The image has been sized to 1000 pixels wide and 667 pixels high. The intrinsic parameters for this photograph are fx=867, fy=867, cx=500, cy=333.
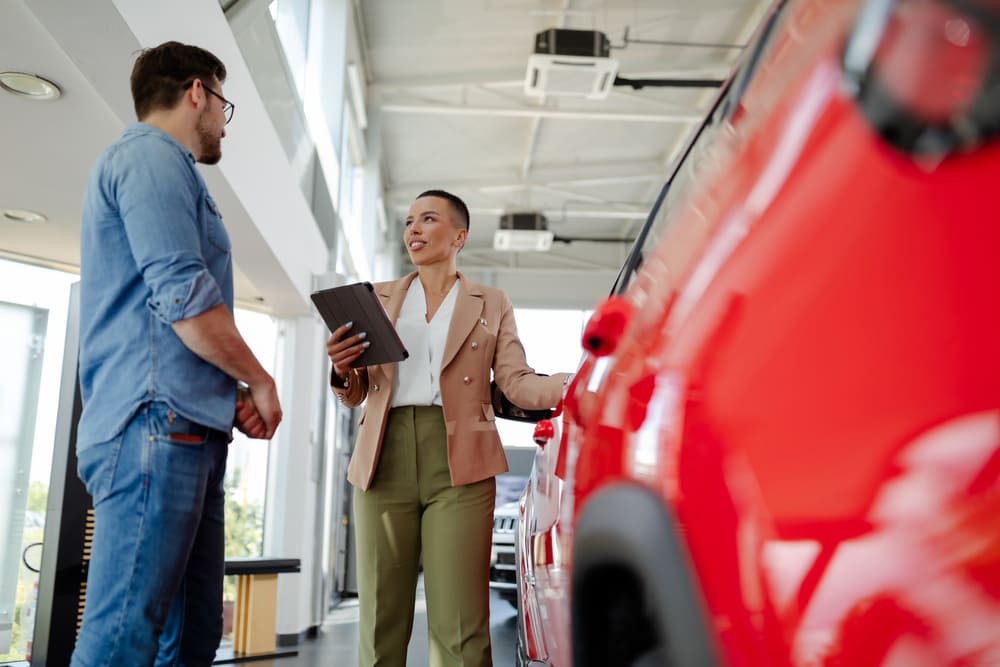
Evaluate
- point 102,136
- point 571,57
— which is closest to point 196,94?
point 102,136

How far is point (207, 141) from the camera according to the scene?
68.7 inches

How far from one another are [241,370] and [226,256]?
28cm

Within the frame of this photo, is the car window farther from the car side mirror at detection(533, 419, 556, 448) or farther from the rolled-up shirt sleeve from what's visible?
the rolled-up shirt sleeve

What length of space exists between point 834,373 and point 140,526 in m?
1.14

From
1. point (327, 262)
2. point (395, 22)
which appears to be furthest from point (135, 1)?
point (395, 22)

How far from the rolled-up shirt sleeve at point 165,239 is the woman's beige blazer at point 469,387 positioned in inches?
32.8

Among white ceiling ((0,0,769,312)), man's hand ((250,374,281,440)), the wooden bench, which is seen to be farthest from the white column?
man's hand ((250,374,281,440))

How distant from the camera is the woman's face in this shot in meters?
2.50

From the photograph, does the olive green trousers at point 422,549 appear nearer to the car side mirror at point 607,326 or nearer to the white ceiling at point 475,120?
the car side mirror at point 607,326

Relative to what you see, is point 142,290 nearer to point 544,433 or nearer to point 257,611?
point 544,433

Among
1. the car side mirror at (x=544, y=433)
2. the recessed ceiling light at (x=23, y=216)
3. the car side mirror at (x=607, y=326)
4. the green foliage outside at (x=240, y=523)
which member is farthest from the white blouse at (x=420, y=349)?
the green foliage outside at (x=240, y=523)

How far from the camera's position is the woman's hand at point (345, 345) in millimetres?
2150

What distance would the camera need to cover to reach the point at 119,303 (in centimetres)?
154

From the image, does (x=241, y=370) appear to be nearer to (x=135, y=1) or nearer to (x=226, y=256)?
(x=226, y=256)
